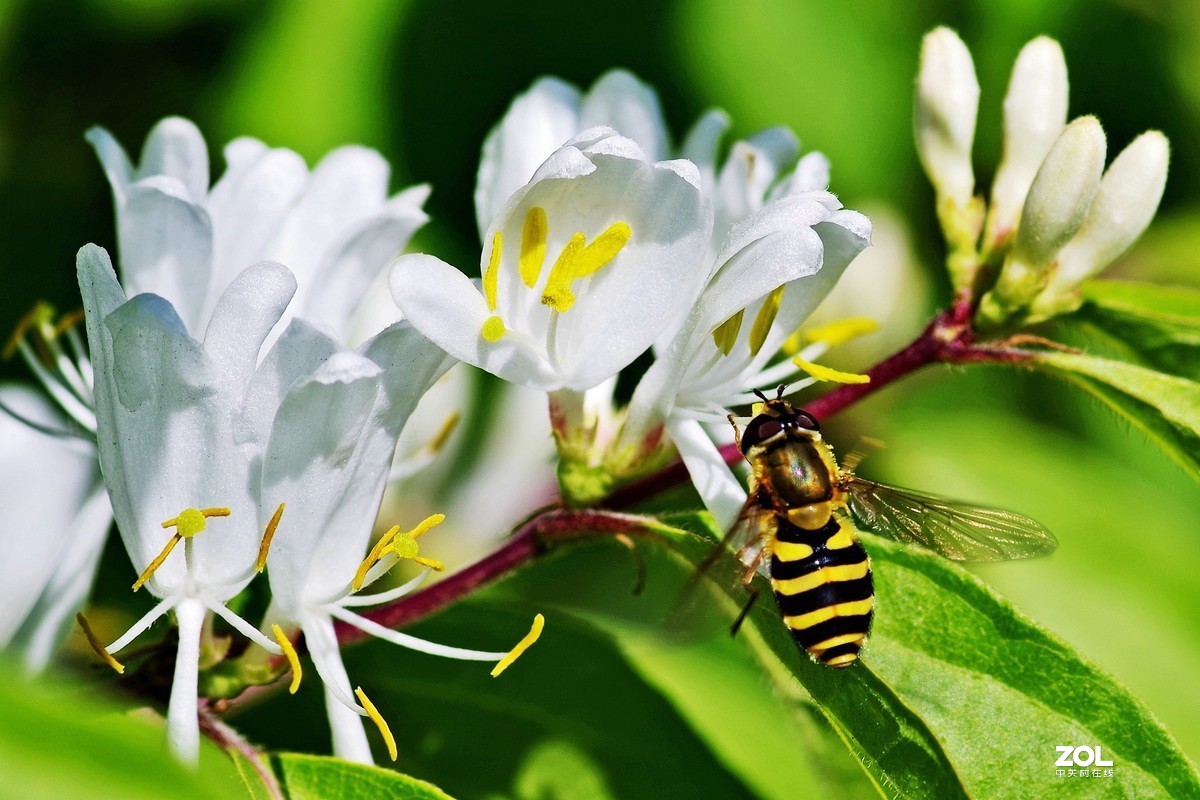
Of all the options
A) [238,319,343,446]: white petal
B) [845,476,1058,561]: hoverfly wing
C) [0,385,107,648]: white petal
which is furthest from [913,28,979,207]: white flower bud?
[0,385,107,648]: white petal

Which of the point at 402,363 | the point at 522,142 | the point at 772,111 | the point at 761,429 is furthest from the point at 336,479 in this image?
the point at 772,111

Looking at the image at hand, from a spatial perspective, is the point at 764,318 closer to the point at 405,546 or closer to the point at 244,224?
the point at 405,546

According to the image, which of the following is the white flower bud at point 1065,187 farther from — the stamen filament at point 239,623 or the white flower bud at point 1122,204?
the stamen filament at point 239,623

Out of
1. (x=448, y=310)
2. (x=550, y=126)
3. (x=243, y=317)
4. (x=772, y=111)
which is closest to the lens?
(x=243, y=317)

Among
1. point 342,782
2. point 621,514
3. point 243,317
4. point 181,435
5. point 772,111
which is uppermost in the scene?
point 772,111

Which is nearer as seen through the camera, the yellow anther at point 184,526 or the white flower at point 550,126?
the yellow anther at point 184,526

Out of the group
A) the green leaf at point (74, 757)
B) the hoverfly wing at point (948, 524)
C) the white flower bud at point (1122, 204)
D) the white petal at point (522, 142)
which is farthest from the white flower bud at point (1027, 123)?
the green leaf at point (74, 757)
